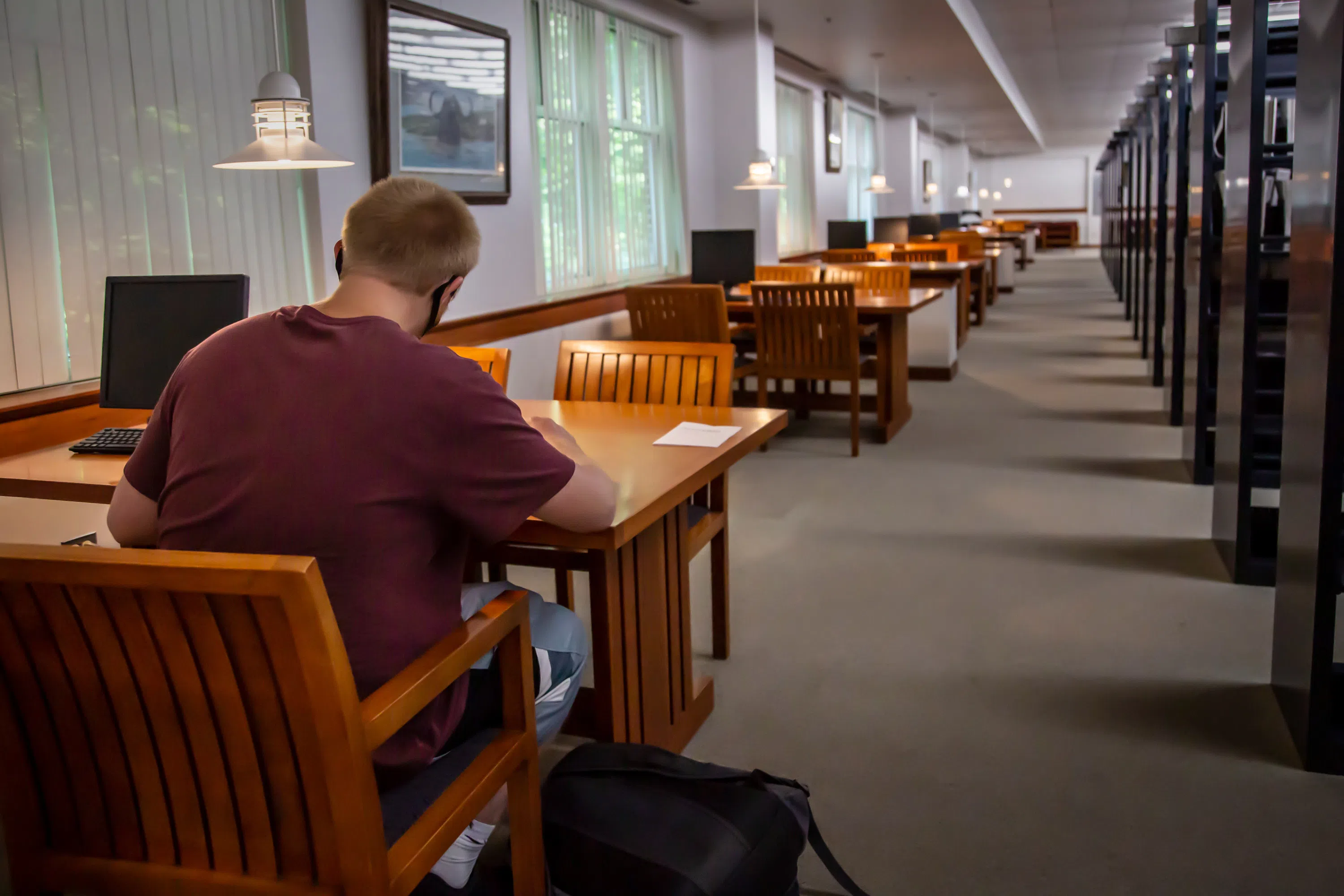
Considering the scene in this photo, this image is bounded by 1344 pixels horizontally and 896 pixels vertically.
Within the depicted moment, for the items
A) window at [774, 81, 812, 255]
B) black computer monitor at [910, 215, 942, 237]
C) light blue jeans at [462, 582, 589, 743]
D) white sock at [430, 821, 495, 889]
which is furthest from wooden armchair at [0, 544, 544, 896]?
black computer monitor at [910, 215, 942, 237]

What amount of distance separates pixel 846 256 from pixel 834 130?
7.80 feet

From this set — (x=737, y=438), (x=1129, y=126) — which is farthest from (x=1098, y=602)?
(x=1129, y=126)

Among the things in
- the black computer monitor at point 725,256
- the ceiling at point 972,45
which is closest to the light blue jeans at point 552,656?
the black computer monitor at point 725,256

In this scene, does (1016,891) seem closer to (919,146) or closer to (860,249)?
(860,249)

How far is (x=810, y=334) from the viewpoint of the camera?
16.7 feet

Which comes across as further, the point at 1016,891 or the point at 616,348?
the point at 616,348

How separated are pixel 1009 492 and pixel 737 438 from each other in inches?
96.4

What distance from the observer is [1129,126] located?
9.98 meters

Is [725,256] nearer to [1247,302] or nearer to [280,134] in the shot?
[1247,302]

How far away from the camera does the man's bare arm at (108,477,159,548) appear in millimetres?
1562

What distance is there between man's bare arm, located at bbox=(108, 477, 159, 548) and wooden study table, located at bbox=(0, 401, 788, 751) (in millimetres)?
524

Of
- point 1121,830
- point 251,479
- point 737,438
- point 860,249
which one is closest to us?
point 251,479

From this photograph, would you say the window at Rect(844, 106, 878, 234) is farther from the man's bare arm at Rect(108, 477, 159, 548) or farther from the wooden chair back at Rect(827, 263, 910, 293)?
the man's bare arm at Rect(108, 477, 159, 548)

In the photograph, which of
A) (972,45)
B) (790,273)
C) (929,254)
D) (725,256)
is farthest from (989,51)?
(725,256)
